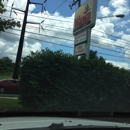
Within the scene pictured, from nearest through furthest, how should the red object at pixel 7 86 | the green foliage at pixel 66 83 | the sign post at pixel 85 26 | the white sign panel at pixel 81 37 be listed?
the green foliage at pixel 66 83 < the sign post at pixel 85 26 < the white sign panel at pixel 81 37 < the red object at pixel 7 86

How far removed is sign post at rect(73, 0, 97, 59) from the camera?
15.4m

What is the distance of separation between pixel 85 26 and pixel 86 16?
714mm

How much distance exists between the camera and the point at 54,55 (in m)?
10.8

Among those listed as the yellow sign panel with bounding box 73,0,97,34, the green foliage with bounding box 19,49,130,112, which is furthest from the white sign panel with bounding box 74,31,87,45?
the green foliage with bounding box 19,49,130,112

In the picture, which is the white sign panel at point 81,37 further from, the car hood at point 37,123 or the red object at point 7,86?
the car hood at point 37,123

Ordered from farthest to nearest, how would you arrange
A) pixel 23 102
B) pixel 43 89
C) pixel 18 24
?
pixel 18 24 < pixel 23 102 < pixel 43 89

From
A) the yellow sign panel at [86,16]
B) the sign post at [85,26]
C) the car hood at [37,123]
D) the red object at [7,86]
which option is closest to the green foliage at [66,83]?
the sign post at [85,26]

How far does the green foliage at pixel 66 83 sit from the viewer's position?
33.8ft

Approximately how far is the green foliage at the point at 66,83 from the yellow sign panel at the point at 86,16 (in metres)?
4.23

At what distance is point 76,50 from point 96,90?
582cm

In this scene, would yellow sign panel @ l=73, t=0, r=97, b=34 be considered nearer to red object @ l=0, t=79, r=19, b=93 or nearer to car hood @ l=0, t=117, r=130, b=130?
red object @ l=0, t=79, r=19, b=93

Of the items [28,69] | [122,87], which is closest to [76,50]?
[122,87]

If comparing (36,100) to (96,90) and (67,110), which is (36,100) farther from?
(96,90)

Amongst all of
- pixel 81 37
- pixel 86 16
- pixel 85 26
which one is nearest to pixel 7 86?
pixel 81 37
